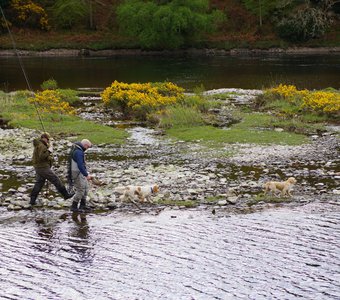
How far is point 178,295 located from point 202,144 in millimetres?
14786

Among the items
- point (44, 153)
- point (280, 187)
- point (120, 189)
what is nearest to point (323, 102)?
point (280, 187)

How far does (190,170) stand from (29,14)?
260 feet

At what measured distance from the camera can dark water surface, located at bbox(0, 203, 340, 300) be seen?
13.3 m

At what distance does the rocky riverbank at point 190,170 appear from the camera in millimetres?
19422

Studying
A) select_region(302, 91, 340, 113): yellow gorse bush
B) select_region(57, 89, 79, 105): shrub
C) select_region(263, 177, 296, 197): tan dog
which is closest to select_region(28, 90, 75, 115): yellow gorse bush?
select_region(57, 89, 79, 105): shrub

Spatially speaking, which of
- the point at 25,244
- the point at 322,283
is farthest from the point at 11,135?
the point at 322,283

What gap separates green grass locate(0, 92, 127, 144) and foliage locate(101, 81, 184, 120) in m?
3.32

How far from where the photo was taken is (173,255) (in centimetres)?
1521

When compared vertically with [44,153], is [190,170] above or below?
below

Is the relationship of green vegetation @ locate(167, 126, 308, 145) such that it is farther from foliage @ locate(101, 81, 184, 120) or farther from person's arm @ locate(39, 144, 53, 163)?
person's arm @ locate(39, 144, 53, 163)

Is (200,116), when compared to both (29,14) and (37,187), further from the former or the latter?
(29,14)

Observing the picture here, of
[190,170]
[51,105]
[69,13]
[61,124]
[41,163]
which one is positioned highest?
[69,13]

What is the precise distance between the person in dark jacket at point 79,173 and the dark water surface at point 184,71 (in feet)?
110

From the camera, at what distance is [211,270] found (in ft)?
46.8
